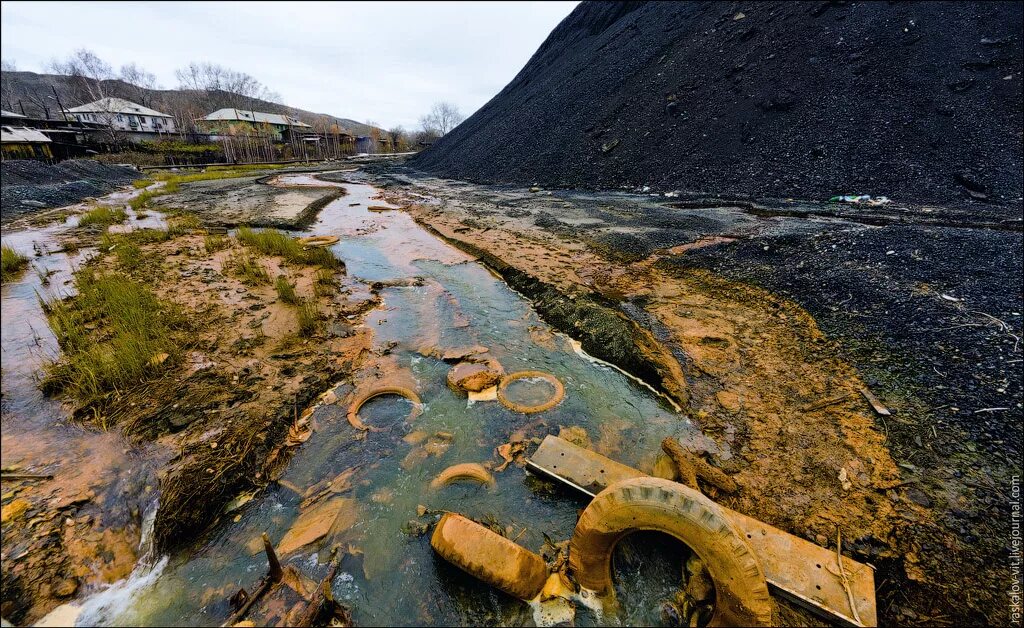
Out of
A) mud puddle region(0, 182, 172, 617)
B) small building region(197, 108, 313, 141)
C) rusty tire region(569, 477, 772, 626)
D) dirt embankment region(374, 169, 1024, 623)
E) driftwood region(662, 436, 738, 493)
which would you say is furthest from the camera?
small building region(197, 108, 313, 141)

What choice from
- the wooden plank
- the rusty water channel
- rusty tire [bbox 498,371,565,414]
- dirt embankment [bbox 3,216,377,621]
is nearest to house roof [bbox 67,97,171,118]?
dirt embankment [bbox 3,216,377,621]

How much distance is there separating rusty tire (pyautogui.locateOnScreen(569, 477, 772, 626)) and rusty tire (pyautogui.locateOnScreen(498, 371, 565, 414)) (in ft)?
5.75

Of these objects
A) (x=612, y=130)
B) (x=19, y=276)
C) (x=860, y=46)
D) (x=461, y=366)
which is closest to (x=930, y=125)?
(x=860, y=46)

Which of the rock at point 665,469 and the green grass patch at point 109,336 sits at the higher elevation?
the green grass patch at point 109,336

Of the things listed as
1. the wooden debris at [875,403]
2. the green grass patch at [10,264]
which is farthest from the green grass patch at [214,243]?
the wooden debris at [875,403]

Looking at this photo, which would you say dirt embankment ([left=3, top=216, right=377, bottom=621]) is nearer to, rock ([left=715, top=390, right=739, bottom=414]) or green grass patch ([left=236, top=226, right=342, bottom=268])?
green grass patch ([left=236, top=226, right=342, bottom=268])

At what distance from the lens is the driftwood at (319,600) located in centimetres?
219

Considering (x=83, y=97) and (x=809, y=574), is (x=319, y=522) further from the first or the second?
(x=83, y=97)

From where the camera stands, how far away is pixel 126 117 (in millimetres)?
43938

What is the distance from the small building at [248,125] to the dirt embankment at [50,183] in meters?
19.4

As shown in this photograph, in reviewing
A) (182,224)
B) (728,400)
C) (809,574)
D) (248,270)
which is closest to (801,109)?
(728,400)

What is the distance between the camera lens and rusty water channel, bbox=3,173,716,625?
234cm

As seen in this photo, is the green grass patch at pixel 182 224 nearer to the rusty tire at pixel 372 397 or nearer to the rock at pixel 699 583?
the rusty tire at pixel 372 397

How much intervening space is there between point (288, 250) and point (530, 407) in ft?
23.9
